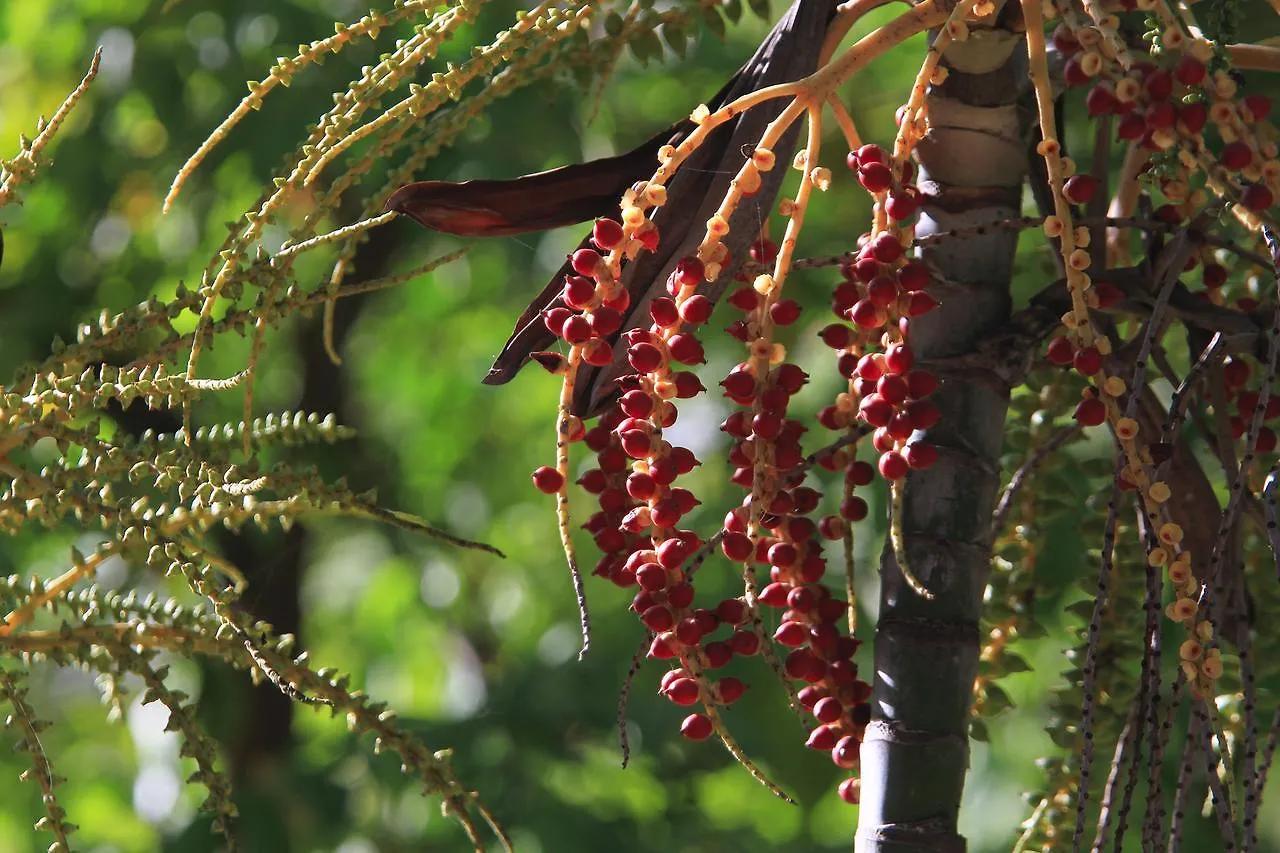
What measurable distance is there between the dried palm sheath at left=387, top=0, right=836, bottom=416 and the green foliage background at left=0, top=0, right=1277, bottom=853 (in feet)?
2.62

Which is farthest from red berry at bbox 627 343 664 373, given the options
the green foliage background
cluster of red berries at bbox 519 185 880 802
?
the green foliage background

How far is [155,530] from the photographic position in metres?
0.56

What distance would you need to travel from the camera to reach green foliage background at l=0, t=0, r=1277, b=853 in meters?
1.80

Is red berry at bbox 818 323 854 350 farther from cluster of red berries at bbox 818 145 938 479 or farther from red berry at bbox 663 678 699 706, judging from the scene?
red berry at bbox 663 678 699 706

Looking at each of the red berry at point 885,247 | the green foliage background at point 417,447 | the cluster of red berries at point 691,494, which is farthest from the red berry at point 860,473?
the green foliage background at point 417,447

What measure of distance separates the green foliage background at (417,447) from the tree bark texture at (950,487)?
2.26ft

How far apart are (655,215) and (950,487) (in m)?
0.20

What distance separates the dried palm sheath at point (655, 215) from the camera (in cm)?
63

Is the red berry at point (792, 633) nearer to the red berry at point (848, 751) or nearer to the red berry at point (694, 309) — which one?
the red berry at point (848, 751)

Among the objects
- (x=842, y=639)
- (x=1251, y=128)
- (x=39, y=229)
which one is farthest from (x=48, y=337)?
(x=1251, y=128)

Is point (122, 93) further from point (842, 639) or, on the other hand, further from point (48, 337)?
point (842, 639)

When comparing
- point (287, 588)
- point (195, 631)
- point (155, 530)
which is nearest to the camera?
point (155, 530)

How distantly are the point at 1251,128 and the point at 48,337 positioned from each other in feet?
6.64

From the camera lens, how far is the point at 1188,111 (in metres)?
0.56
